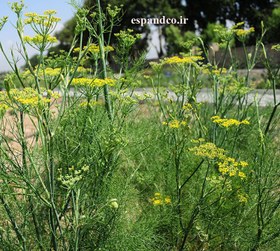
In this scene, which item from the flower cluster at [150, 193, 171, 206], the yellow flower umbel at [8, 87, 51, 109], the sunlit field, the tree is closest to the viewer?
the yellow flower umbel at [8, 87, 51, 109]

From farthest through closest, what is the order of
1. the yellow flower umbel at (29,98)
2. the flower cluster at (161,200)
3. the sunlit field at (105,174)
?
1. the flower cluster at (161,200)
2. the sunlit field at (105,174)
3. the yellow flower umbel at (29,98)

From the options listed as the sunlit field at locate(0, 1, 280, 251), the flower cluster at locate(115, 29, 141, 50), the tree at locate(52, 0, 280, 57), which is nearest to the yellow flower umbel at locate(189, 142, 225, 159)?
the sunlit field at locate(0, 1, 280, 251)

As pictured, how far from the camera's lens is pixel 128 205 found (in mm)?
2975

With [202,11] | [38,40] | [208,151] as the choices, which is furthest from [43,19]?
[202,11]

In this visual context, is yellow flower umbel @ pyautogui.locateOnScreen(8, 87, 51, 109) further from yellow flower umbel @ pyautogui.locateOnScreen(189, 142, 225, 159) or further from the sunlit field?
yellow flower umbel @ pyautogui.locateOnScreen(189, 142, 225, 159)

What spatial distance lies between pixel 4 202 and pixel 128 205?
91 centimetres

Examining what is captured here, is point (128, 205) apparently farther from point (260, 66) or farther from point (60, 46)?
point (60, 46)

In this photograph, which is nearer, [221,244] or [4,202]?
[4,202]

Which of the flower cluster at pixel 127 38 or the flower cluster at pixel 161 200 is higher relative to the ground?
the flower cluster at pixel 127 38

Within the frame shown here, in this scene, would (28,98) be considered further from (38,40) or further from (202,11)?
(202,11)

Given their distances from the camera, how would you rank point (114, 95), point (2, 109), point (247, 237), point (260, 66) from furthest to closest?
1. point (260, 66)
2. point (247, 237)
3. point (114, 95)
4. point (2, 109)

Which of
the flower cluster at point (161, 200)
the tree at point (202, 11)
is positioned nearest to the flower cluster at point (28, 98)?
the flower cluster at point (161, 200)

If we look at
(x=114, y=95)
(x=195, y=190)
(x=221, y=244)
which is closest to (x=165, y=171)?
(x=195, y=190)

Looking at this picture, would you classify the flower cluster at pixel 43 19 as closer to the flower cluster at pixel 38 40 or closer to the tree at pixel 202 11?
the flower cluster at pixel 38 40
